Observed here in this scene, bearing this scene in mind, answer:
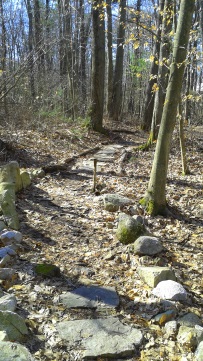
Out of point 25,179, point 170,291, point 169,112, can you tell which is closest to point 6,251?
point 170,291

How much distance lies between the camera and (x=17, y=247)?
4.99 meters

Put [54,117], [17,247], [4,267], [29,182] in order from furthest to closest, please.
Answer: [54,117] → [29,182] → [17,247] → [4,267]

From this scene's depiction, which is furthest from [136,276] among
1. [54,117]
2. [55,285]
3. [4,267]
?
[54,117]

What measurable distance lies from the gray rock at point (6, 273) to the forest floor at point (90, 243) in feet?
0.35

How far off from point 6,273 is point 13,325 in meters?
1.17

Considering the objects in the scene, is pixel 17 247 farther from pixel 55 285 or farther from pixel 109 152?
pixel 109 152

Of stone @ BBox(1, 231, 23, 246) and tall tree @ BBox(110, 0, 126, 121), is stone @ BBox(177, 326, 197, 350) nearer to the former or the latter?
stone @ BBox(1, 231, 23, 246)

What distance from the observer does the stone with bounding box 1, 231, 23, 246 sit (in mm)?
5055

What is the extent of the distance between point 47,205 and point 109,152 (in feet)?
18.2

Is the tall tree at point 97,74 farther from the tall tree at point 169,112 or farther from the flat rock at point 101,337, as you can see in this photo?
the flat rock at point 101,337

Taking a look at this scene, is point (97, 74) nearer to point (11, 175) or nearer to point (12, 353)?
point (11, 175)

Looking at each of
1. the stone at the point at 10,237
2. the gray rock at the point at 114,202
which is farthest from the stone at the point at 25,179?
the stone at the point at 10,237

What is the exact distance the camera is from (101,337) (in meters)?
3.34

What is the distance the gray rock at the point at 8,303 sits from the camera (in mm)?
3475
